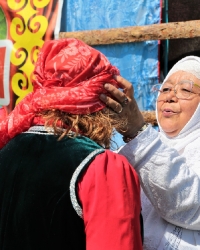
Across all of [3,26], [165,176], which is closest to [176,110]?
[165,176]

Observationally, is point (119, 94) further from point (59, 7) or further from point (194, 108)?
point (59, 7)

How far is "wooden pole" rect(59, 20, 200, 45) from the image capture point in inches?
132

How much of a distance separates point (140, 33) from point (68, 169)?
96.5 inches

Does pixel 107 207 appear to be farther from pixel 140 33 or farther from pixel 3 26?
pixel 3 26

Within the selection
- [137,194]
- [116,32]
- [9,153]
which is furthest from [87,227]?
[116,32]

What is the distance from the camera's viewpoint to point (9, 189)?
49.5 inches

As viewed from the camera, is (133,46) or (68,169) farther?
(133,46)

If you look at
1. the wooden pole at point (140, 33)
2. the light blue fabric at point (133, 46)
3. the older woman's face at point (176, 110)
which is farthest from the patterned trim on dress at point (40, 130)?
the wooden pole at point (140, 33)

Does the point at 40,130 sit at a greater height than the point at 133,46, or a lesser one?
greater

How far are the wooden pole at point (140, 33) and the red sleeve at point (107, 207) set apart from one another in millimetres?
2383

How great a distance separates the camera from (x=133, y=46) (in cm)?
355

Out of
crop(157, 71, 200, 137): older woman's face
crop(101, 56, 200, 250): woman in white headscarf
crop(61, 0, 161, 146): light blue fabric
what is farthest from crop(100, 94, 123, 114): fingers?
crop(61, 0, 161, 146): light blue fabric

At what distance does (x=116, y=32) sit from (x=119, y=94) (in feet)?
7.51

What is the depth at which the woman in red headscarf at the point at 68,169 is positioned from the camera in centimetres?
117
